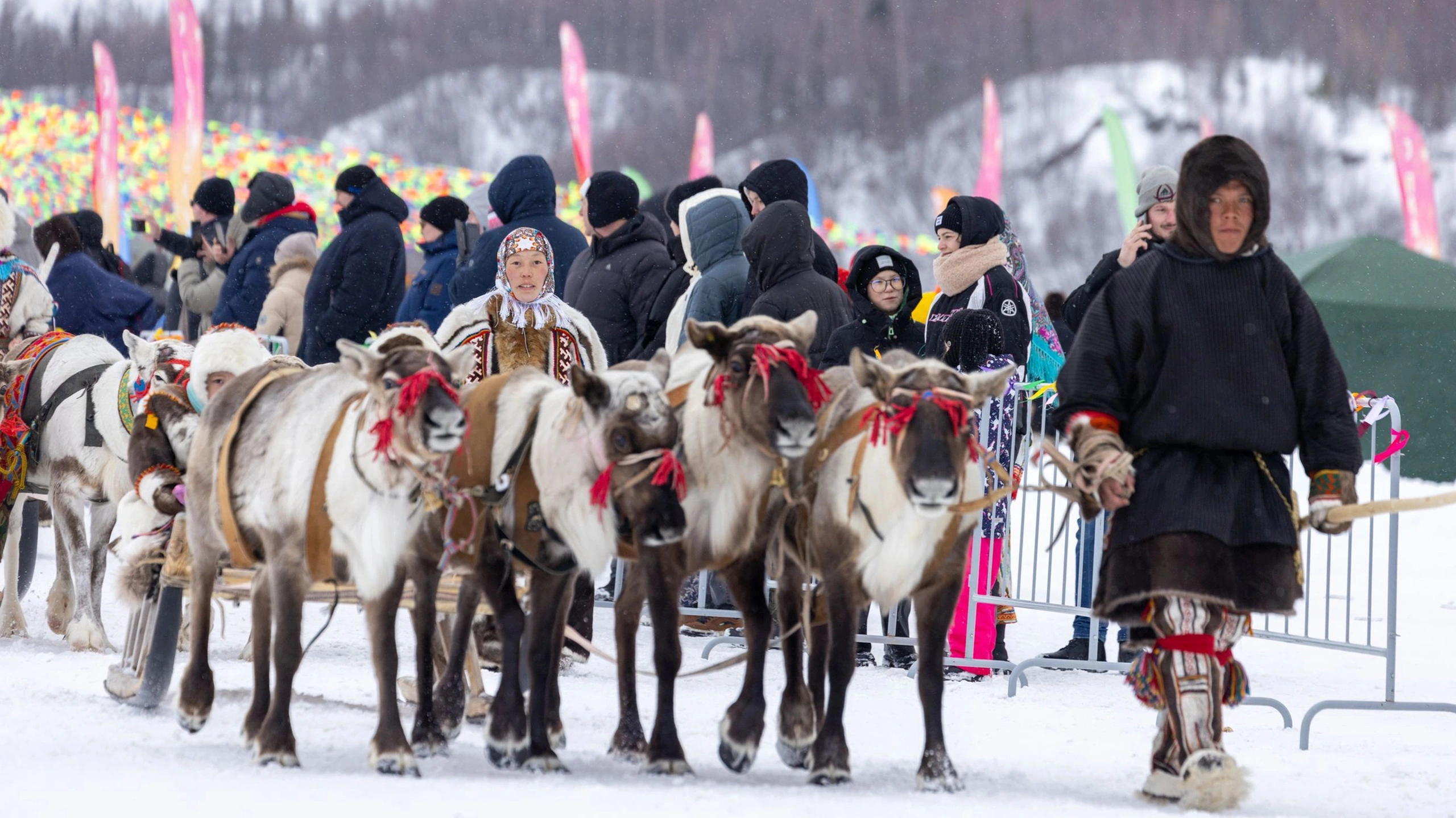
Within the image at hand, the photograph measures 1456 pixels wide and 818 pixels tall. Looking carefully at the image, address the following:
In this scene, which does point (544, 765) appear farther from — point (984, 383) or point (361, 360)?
point (984, 383)

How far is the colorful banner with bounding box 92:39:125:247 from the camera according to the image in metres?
21.8

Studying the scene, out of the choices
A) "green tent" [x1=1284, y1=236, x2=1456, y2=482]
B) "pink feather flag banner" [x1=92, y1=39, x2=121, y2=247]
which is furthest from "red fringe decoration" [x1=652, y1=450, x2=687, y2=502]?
"pink feather flag banner" [x1=92, y1=39, x2=121, y2=247]

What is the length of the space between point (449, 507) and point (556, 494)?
33cm

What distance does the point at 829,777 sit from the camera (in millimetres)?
4977

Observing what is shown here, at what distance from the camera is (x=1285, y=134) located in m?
23.8

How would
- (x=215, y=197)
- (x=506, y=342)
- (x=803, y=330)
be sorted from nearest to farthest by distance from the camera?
(x=803, y=330)
(x=506, y=342)
(x=215, y=197)

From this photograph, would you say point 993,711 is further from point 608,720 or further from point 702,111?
point 702,111

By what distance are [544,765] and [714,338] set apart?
4.72ft

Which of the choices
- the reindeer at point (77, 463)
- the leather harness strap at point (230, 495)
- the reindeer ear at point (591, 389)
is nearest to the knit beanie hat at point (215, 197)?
the reindeer at point (77, 463)

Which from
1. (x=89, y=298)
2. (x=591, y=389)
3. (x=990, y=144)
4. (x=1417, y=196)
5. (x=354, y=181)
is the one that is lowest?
(x=591, y=389)

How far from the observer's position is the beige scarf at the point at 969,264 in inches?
303

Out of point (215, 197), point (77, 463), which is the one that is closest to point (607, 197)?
point (77, 463)

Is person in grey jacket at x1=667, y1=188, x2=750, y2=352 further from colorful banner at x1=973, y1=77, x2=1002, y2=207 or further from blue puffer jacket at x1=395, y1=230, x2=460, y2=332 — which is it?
colorful banner at x1=973, y1=77, x2=1002, y2=207

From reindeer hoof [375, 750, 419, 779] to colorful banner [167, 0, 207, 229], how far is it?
17796 millimetres
